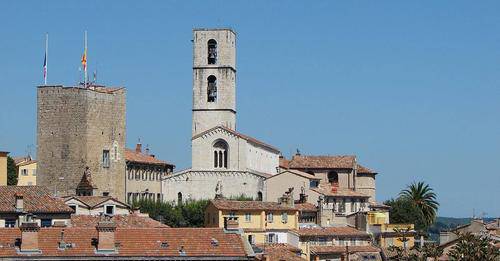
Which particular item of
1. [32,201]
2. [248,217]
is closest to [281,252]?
[248,217]

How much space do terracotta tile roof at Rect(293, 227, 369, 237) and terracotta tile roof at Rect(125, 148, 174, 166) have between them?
21610mm

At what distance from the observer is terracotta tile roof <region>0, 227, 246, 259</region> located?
59906mm

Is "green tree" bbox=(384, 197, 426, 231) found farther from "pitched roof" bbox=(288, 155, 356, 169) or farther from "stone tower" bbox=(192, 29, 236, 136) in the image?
"stone tower" bbox=(192, 29, 236, 136)

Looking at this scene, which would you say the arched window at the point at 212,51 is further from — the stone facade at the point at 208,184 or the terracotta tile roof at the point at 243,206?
the terracotta tile roof at the point at 243,206

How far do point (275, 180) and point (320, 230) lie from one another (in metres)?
20.2

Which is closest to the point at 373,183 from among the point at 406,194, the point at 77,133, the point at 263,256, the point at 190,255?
the point at 406,194

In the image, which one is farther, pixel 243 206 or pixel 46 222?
pixel 243 206

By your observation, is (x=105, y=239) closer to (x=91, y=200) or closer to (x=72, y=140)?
(x=91, y=200)

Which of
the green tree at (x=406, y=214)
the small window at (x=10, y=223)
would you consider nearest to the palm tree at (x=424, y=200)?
the green tree at (x=406, y=214)

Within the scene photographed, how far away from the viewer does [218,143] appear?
123 m

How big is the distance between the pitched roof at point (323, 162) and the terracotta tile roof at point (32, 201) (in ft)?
191

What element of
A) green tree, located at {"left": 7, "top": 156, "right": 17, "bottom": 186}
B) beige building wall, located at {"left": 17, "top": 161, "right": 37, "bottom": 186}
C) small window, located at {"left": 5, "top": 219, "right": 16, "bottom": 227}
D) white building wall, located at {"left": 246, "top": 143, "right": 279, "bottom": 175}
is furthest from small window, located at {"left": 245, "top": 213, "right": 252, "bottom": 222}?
beige building wall, located at {"left": 17, "top": 161, "right": 37, "bottom": 186}

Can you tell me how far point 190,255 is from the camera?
199 ft

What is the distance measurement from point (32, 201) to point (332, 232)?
29.5 m
